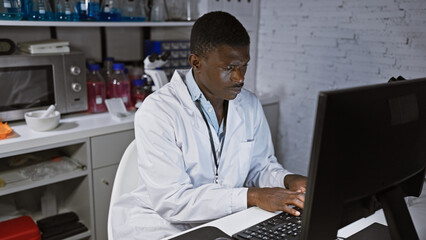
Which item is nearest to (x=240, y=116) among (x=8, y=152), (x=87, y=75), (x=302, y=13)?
(x=8, y=152)

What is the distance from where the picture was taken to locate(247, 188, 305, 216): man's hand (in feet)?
3.81

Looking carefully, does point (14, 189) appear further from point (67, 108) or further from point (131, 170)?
point (131, 170)

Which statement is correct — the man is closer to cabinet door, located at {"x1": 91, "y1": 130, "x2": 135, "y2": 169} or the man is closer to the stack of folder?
cabinet door, located at {"x1": 91, "y1": 130, "x2": 135, "y2": 169}

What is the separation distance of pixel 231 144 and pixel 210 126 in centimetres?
11

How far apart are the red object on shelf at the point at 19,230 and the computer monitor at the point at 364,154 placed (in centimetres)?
165

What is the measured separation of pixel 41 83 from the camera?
216 cm

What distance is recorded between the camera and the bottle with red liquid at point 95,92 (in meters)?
2.40

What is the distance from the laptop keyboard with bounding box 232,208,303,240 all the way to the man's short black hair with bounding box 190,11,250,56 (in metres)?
0.60

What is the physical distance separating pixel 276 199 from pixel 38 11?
1739 millimetres

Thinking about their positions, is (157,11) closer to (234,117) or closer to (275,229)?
(234,117)

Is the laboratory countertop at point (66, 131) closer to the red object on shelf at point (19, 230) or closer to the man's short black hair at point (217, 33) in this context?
the red object on shelf at point (19, 230)

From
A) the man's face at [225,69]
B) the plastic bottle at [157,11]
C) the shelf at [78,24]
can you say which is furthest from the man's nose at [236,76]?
the plastic bottle at [157,11]

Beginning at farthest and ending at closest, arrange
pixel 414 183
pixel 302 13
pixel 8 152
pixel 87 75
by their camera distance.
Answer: pixel 302 13
pixel 87 75
pixel 8 152
pixel 414 183

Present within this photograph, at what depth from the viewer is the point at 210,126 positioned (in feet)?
4.69
